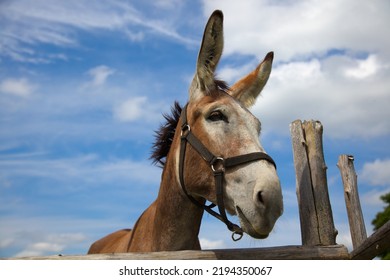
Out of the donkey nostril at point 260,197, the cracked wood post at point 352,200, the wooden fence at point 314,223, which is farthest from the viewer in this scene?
Answer: the cracked wood post at point 352,200

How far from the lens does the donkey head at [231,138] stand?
320cm

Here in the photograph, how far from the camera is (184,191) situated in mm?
3852

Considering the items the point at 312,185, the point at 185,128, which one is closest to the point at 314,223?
the point at 312,185

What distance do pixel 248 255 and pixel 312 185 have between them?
1.31 metres

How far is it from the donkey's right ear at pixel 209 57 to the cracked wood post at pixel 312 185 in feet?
4.97

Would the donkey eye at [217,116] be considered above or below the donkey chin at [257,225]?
above

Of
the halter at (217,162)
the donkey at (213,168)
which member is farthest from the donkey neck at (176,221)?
the halter at (217,162)

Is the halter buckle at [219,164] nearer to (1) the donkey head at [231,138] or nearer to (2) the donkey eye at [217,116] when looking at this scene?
(1) the donkey head at [231,138]

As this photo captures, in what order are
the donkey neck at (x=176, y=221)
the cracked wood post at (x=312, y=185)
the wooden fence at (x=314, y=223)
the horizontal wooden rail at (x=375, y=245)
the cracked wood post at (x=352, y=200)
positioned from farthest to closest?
1. the cracked wood post at (x=352, y=200)
2. the cracked wood post at (x=312, y=185)
3. the donkey neck at (x=176, y=221)
4. the wooden fence at (x=314, y=223)
5. the horizontal wooden rail at (x=375, y=245)

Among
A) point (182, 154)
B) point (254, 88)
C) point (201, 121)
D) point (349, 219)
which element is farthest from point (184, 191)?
point (349, 219)

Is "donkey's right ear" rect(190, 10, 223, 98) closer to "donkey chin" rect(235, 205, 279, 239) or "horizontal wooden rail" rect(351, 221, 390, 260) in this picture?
"donkey chin" rect(235, 205, 279, 239)

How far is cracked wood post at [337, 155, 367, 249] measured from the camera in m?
5.35

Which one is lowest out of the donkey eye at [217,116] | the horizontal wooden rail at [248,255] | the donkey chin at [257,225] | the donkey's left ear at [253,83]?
the horizontal wooden rail at [248,255]

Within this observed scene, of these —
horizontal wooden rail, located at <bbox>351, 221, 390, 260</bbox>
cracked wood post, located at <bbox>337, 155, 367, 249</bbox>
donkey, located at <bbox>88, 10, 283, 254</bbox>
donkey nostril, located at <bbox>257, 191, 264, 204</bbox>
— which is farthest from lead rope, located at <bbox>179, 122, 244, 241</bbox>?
cracked wood post, located at <bbox>337, 155, 367, 249</bbox>
